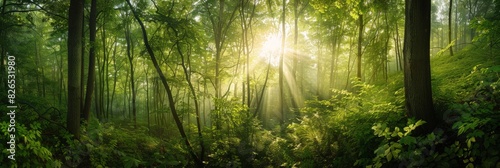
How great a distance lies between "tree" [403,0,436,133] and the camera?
404 centimetres

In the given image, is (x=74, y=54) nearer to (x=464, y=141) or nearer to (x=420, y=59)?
(x=420, y=59)

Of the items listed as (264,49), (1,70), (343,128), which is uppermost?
(264,49)

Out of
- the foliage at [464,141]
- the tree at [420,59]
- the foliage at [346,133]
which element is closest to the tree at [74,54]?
the foliage at [346,133]

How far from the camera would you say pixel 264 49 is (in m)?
19.4

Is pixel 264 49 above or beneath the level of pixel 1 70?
above

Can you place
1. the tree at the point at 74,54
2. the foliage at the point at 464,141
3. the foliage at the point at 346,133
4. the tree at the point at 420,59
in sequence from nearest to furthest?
1. the foliage at the point at 464,141
2. the tree at the point at 420,59
3. the foliage at the point at 346,133
4. the tree at the point at 74,54

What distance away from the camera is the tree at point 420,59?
159 inches

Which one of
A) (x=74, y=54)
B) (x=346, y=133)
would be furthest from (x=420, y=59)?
(x=74, y=54)

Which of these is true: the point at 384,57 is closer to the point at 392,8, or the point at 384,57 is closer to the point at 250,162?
the point at 392,8

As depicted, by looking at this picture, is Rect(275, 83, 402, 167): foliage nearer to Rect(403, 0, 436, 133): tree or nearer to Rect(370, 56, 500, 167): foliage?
Rect(403, 0, 436, 133): tree

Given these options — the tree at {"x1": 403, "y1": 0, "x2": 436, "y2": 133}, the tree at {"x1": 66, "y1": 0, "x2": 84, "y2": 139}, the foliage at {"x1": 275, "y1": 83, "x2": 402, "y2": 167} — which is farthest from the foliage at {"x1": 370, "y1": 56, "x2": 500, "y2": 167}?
the tree at {"x1": 66, "y1": 0, "x2": 84, "y2": 139}

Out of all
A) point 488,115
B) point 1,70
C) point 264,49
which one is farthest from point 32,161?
point 264,49

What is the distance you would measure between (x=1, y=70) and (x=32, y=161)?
14964 mm

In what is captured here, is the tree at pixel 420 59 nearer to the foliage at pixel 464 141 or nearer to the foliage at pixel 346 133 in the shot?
the foliage at pixel 464 141
